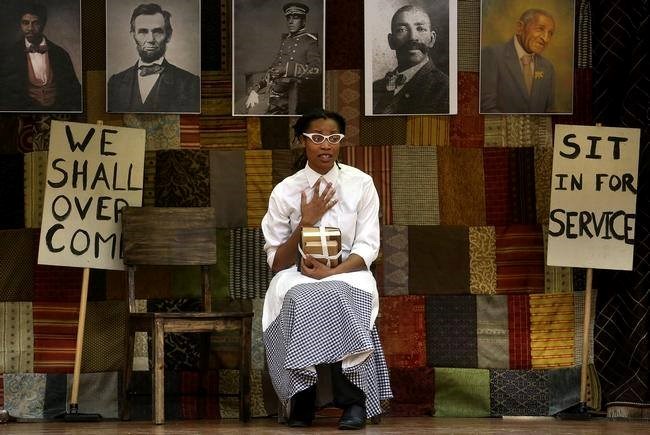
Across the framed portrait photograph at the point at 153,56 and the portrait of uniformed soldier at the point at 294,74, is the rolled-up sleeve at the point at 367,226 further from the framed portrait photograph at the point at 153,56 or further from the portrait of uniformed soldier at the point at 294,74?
the framed portrait photograph at the point at 153,56

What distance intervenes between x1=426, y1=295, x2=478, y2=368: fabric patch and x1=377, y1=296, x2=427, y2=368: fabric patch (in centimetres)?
4

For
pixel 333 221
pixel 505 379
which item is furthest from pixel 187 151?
pixel 505 379

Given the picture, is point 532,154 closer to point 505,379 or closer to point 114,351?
point 505,379

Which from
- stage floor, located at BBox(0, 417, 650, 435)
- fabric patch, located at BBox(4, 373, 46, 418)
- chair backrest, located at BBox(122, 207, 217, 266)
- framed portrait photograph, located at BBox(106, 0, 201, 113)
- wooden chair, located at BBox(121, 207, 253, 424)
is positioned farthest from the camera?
framed portrait photograph, located at BBox(106, 0, 201, 113)

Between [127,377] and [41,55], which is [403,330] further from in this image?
[41,55]

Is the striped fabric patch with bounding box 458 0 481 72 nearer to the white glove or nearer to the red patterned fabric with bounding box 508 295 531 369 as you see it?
the white glove

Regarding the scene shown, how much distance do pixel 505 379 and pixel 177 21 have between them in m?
2.37

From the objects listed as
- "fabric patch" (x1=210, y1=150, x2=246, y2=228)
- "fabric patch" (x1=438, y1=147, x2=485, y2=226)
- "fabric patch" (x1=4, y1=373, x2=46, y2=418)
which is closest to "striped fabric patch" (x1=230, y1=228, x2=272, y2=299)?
"fabric patch" (x1=210, y1=150, x2=246, y2=228)

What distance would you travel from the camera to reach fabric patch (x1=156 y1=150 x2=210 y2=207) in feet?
21.2

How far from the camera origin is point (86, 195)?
6160 mm

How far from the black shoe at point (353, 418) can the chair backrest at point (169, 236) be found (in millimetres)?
1119

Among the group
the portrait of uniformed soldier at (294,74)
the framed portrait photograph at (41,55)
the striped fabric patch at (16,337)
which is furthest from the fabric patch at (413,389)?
the framed portrait photograph at (41,55)

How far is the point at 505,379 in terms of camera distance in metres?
6.46

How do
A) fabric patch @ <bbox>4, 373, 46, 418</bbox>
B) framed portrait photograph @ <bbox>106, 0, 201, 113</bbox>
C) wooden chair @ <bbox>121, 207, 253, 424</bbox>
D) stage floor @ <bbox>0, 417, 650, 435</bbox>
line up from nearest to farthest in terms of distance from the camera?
stage floor @ <bbox>0, 417, 650, 435</bbox>
wooden chair @ <bbox>121, 207, 253, 424</bbox>
fabric patch @ <bbox>4, 373, 46, 418</bbox>
framed portrait photograph @ <bbox>106, 0, 201, 113</bbox>
